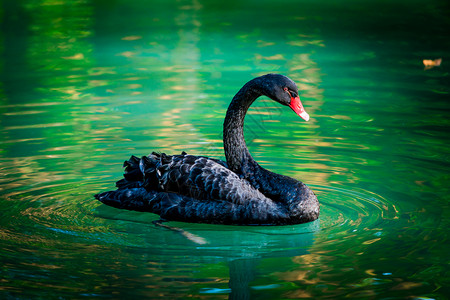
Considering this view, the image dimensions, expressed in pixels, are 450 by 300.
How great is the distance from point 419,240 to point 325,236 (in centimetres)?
72

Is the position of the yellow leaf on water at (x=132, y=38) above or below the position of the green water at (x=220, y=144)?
above

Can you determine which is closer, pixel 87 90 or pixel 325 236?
pixel 325 236

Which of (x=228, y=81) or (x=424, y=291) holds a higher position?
(x=228, y=81)

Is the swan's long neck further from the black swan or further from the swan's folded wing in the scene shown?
the swan's folded wing

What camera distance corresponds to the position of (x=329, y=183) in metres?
6.71

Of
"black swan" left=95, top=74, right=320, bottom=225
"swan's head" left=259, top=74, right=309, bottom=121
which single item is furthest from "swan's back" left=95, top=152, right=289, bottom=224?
"swan's head" left=259, top=74, right=309, bottom=121

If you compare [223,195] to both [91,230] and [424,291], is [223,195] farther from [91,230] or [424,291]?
[424,291]

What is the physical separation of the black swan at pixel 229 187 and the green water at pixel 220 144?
132 mm

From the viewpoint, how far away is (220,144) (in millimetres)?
8008

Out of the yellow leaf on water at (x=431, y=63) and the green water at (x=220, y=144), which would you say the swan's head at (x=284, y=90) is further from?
the yellow leaf on water at (x=431, y=63)

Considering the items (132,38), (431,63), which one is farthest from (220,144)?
(132,38)

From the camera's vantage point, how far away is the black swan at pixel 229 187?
223 inches

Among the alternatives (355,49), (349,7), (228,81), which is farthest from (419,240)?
(349,7)

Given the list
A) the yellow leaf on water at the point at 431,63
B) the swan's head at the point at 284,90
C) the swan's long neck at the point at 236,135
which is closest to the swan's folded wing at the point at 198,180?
the swan's long neck at the point at 236,135
